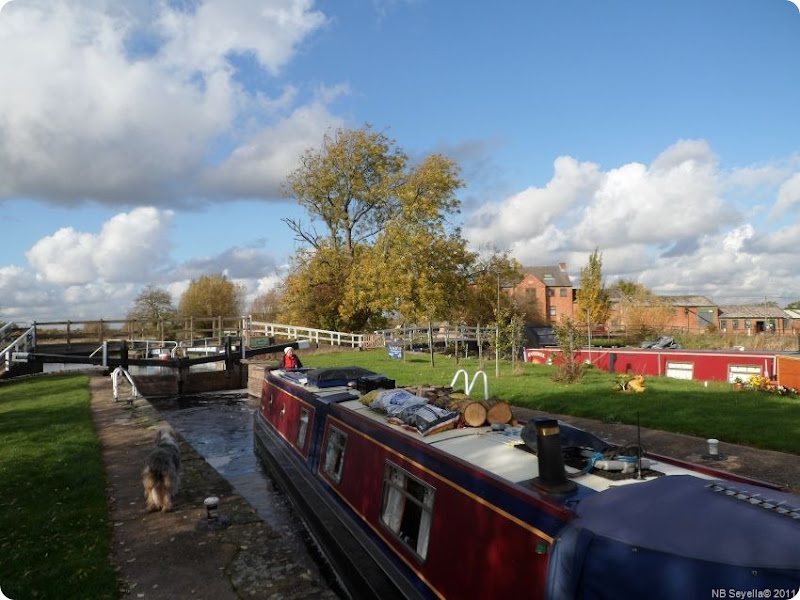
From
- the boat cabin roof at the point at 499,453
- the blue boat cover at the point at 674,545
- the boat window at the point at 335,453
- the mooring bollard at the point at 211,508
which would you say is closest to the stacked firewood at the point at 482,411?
the boat cabin roof at the point at 499,453

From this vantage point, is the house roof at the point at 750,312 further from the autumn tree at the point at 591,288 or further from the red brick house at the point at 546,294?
the autumn tree at the point at 591,288

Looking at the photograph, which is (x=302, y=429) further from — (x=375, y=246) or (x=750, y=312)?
(x=750, y=312)

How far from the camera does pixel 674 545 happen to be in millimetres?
2494

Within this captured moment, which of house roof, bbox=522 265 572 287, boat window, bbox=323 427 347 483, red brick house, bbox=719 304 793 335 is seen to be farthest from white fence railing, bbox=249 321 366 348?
red brick house, bbox=719 304 793 335

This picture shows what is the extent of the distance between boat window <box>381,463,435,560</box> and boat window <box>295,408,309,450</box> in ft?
11.1

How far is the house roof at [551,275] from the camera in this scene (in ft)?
202

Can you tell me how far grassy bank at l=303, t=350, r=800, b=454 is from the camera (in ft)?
27.2

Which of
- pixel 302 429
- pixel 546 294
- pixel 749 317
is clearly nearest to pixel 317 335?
pixel 302 429

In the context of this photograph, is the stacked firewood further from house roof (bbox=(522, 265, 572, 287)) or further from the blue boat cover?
house roof (bbox=(522, 265, 572, 287))

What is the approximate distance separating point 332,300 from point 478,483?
2766cm

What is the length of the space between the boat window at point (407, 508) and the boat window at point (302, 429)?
3390mm

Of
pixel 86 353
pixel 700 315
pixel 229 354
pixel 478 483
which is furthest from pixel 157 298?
pixel 700 315

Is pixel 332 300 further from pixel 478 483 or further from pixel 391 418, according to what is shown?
pixel 478 483

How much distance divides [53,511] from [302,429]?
3.48 meters
